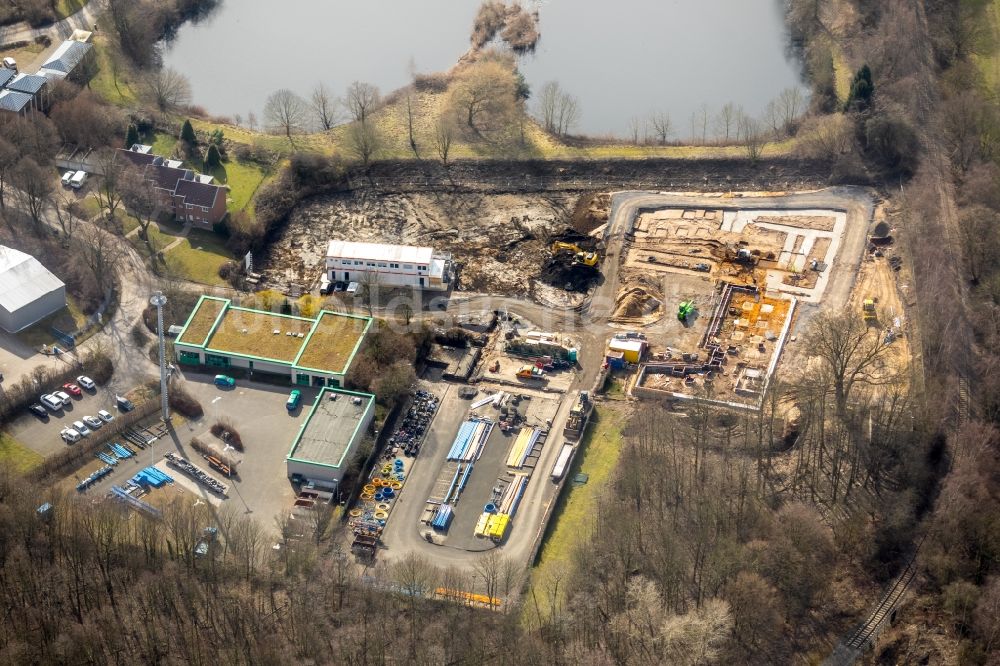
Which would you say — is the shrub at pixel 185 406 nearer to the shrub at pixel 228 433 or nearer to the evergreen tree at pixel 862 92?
the shrub at pixel 228 433

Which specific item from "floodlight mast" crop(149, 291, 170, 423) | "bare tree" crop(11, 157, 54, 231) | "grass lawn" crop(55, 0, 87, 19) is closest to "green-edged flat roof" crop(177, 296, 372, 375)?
"floodlight mast" crop(149, 291, 170, 423)

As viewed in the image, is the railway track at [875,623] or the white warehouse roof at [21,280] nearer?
the railway track at [875,623]

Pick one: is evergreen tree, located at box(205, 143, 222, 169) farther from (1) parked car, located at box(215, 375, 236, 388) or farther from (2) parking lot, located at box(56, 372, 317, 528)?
(1) parked car, located at box(215, 375, 236, 388)

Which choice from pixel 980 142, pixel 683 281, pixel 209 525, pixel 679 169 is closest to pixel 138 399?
pixel 209 525

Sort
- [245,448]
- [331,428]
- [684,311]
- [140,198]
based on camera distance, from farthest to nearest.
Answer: [140,198]
[684,311]
[245,448]
[331,428]

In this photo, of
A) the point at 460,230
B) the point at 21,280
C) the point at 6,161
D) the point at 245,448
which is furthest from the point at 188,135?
the point at 245,448

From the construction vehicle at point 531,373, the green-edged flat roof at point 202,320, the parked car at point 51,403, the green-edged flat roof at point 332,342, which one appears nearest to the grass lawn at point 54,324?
the parked car at point 51,403

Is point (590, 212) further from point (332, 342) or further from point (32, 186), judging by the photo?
point (32, 186)
